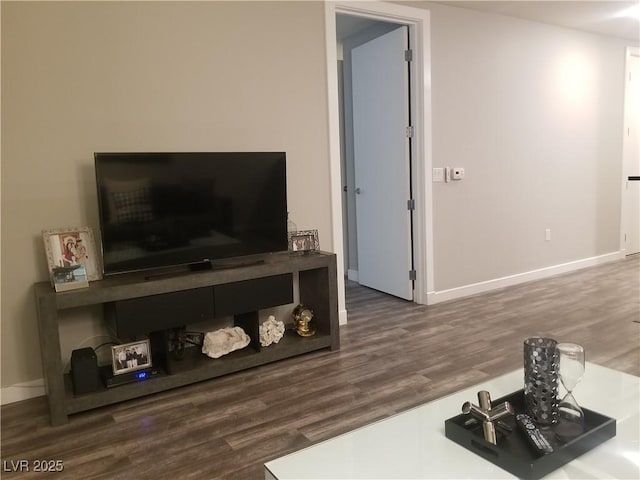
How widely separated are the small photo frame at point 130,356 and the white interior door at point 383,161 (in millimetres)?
2441

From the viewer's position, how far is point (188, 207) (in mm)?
2930

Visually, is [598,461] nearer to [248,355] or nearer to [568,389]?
[568,389]

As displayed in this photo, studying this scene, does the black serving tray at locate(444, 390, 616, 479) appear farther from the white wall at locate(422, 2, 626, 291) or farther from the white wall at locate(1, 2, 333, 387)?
the white wall at locate(422, 2, 626, 291)

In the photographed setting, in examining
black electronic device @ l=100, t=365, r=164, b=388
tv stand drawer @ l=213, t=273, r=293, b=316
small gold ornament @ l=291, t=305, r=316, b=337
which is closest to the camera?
black electronic device @ l=100, t=365, r=164, b=388

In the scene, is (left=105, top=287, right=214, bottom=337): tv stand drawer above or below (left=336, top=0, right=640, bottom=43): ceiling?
below

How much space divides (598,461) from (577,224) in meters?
4.80

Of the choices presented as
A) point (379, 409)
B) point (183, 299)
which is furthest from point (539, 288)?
point (183, 299)

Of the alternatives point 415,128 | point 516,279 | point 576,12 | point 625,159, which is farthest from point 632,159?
point 415,128

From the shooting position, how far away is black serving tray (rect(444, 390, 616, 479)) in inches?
52.9

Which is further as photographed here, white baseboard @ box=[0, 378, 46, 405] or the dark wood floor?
white baseboard @ box=[0, 378, 46, 405]

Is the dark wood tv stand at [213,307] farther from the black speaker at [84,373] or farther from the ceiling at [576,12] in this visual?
the ceiling at [576,12]

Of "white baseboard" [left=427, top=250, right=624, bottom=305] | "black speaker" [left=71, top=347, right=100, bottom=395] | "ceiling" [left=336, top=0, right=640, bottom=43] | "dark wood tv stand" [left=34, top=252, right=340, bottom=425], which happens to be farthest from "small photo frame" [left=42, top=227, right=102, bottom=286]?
"ceiling" [left=336, top=0, right=640, bottom=43]

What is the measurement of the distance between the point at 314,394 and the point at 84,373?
3.91 ft

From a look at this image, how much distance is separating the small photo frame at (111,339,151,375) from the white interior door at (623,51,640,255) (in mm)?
5675
